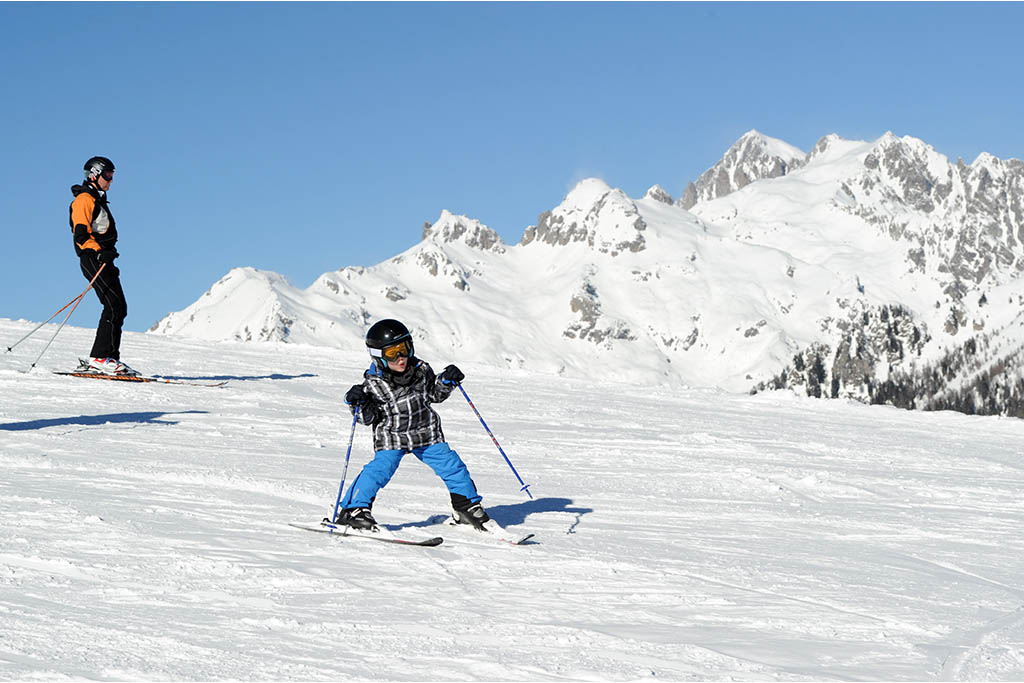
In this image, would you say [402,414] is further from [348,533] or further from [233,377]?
[233,377]

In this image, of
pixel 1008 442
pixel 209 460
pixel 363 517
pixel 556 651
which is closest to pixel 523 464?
pixel 209 460

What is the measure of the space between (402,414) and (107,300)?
28.5 feet

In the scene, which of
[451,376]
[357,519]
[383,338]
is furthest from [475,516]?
[383,338]

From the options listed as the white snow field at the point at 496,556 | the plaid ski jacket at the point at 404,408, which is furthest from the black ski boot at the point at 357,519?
the plaid ski jacket at the point at 404,408

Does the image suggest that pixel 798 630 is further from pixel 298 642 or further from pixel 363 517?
pixel 363 517

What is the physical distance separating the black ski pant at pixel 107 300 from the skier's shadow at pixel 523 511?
324 inches

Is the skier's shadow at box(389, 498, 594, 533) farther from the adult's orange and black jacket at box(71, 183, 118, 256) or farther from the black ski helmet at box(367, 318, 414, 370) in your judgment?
the adult's orange and black jacket at box(71, 183, 118, 256)

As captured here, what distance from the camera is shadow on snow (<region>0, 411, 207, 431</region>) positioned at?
11.0m

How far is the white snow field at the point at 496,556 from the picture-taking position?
4785 mm

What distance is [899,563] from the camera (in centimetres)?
786

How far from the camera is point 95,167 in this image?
14.2 metres

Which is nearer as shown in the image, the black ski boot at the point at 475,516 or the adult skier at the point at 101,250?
the black ski boot at the point at 475,516

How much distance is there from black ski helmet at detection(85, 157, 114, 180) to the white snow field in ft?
9.51

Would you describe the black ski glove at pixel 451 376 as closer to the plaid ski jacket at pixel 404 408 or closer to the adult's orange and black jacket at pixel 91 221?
the plaid ski jacket at pixel 404 408
